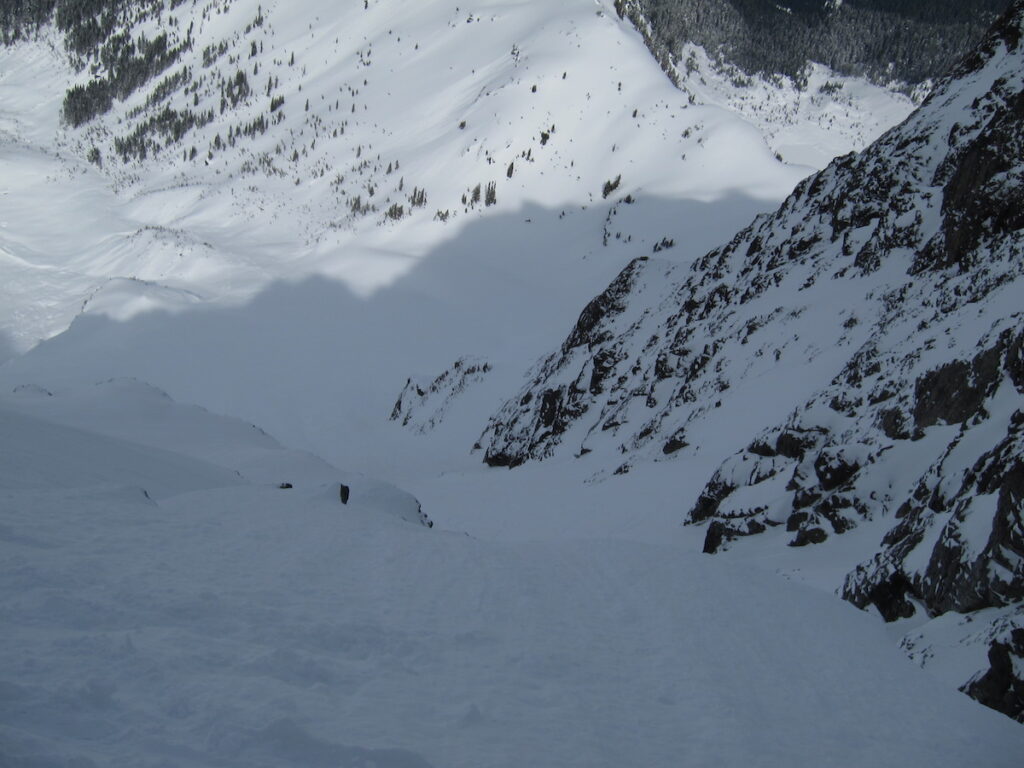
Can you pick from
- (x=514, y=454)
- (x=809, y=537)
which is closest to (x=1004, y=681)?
(x=809, y=537)

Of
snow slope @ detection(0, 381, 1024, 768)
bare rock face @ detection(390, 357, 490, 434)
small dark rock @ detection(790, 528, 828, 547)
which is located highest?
bare rock face @ detection(390, 357, 490, 434)

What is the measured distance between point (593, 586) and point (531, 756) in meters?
3.44

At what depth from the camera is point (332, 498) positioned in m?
10.3

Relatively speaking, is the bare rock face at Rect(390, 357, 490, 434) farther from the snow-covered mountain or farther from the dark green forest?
the dark green forest

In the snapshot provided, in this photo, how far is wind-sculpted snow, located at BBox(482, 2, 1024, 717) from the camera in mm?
7785

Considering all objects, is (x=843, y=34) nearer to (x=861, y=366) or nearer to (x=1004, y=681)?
(x=861, y=366)

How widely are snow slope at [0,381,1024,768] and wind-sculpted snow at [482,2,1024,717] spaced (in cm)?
184

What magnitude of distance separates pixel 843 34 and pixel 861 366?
552 feet

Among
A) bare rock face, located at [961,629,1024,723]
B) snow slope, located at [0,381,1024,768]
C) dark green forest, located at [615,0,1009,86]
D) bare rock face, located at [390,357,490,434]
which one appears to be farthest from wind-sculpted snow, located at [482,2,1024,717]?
dark green forest, located at [615,0,1009,86]

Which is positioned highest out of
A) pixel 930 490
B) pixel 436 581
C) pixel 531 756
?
pixel 930 490

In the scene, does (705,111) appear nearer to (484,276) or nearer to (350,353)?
(484,276)

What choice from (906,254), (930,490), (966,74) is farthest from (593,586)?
(966,74)

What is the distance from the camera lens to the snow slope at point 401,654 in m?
3.36

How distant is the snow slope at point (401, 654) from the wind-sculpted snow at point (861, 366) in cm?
184
